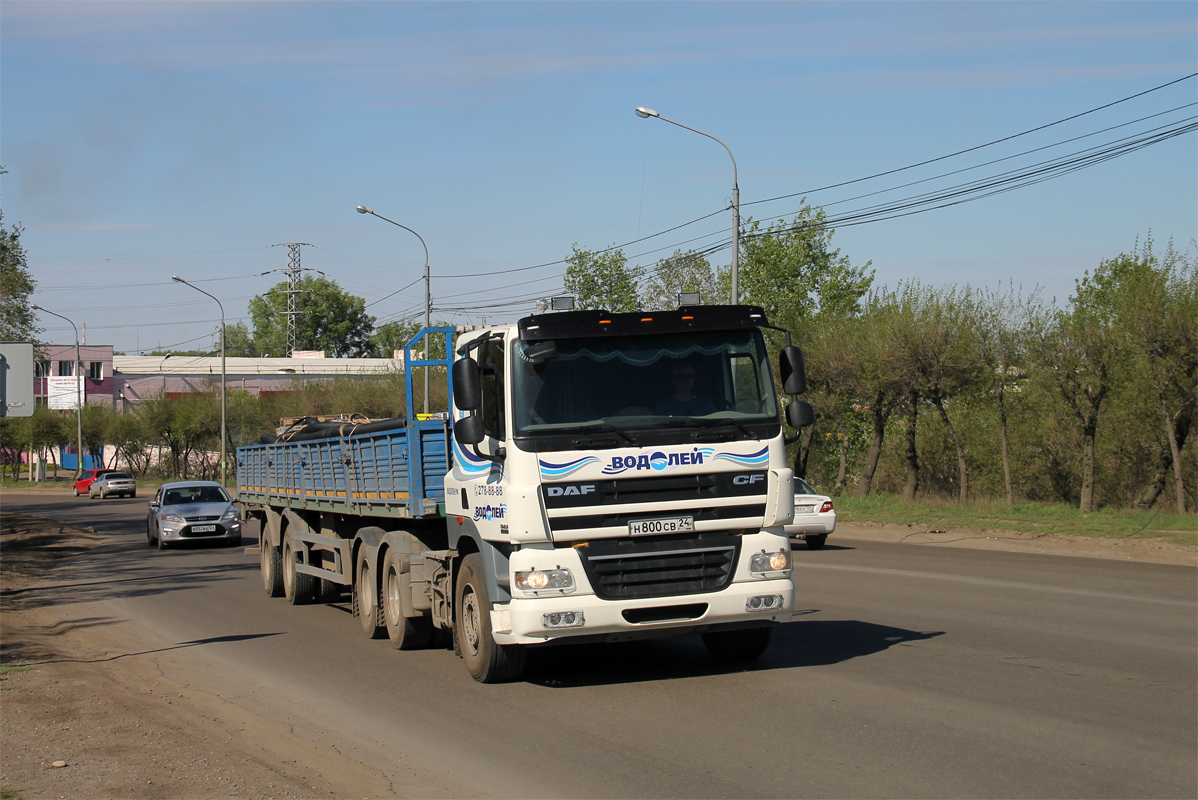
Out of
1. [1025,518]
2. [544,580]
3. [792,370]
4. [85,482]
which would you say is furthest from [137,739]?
[85,482]

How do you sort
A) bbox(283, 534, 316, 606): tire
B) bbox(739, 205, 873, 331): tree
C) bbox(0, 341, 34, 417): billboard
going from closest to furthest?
bbox(0, 341, 34, 417): billboard → bbox(283, 534, 316, 606): tire → bbox(739, 205, 873, 331): tree

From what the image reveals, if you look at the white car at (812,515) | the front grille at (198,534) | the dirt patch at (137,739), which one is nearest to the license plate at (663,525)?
the dirt patch at (137,739)

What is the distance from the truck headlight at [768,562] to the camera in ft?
27.5

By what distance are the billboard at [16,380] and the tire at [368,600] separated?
376 centimetres

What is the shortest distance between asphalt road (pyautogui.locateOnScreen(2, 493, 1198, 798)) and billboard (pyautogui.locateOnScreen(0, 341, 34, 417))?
2.99 metres

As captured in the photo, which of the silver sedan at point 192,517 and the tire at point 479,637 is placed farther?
the silver sedan at point 192,517

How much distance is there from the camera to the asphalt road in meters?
5.95

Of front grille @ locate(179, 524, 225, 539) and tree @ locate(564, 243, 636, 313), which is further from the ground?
tree @ locate(564, 243, 636, 313)

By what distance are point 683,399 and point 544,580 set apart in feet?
5.77

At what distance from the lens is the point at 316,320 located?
12912 cm

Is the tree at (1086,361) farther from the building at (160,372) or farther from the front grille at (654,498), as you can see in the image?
the building at (160,372)

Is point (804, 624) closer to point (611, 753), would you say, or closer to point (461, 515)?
point (461, 515)

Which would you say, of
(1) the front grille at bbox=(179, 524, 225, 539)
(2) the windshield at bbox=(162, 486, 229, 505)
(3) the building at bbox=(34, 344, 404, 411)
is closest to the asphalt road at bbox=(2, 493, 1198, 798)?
(1) the front grille at bbox=(179, 524, 225, 539)

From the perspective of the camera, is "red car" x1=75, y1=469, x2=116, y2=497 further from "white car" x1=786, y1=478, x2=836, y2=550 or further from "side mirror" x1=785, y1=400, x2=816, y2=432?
"side mirror" x1=785, y1=400, x2=816, y2=432
